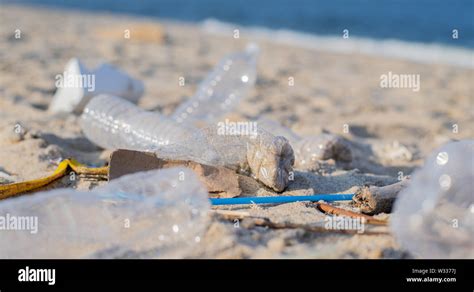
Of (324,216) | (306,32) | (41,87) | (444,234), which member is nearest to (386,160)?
(324,216)

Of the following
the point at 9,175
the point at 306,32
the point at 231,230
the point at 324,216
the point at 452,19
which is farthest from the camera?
the point at 452,19

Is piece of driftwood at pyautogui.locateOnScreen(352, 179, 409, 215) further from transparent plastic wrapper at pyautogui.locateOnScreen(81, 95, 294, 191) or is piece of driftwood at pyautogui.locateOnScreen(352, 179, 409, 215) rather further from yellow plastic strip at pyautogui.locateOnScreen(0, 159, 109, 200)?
yellow plastic strip at pyautogui.locateOnScreen(0, 159, 109, 200)

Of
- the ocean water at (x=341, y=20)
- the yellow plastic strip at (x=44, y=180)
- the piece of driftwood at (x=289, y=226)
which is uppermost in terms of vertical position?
the ocean water at (x=341, y=20)

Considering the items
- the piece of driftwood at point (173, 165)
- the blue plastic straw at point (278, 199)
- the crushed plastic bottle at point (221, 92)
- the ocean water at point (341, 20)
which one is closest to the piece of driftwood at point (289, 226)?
the blue plastic straw at point (278, 199)

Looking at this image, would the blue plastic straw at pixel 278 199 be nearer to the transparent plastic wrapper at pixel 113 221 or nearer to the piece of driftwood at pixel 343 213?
the piece of driftwood at pixel 343 213

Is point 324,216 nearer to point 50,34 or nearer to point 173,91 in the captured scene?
point 173,91

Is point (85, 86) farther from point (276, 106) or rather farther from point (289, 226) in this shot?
point (289, 226)
